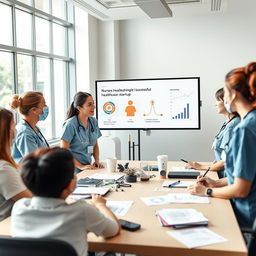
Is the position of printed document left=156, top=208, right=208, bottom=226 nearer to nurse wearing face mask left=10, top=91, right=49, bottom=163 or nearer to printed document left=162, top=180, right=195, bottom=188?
printed document left=162, top=180, right=195, bottom=188

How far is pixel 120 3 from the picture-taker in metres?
4.11

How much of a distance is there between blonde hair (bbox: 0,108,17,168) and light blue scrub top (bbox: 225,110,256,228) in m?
1.22

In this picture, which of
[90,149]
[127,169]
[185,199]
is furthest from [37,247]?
[90,149]

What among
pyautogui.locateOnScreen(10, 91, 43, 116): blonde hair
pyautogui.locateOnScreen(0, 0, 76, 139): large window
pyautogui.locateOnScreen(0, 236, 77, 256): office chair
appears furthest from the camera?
pyautogui.locateOnScreen(0, 0, 76, 139): large window

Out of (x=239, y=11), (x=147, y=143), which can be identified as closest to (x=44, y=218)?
(x=147, y=143)

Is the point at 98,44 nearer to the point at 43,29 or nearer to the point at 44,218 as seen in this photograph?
the point at 43,29

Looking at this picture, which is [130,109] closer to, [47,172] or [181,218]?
[181,218]

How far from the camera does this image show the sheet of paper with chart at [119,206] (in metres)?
1.94

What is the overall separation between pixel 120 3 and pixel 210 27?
1659 millimetres

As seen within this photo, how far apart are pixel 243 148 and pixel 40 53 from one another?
11.0ft

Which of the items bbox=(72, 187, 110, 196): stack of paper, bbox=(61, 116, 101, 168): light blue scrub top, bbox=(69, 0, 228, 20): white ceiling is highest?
bbox=(69, 0, 228, 20): white ceiling

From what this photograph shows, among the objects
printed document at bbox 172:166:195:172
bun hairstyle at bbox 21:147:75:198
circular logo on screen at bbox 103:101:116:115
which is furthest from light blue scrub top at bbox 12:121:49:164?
circular logo on screen at bbox 103:101:116:115

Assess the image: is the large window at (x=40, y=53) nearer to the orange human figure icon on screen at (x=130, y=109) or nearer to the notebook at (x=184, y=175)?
the orange human figure icon on screen at (x=130, y=109)

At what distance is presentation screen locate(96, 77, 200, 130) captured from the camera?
475cm
